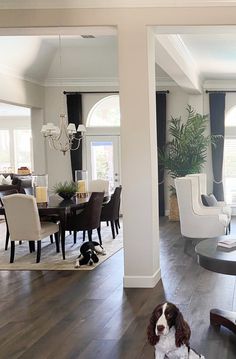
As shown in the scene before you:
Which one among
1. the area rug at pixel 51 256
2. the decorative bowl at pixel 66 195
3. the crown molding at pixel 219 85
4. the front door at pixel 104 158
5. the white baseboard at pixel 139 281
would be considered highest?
the crown molding at pixel 219 85

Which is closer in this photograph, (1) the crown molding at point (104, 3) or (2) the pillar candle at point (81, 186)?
(1) the crown molding at point (104, 3)

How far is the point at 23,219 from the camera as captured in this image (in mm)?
5816

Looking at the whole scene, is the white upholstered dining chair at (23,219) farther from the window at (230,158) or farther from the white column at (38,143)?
the window at (230,158)

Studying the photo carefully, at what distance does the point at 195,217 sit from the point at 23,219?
2471 millimetres

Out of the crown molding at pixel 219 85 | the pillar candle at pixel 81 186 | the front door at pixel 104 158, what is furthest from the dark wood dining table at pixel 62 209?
the crown molding at pixel 219 85

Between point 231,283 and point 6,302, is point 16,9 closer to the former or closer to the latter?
point 6,302

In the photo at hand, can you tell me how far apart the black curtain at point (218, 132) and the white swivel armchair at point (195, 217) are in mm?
3444

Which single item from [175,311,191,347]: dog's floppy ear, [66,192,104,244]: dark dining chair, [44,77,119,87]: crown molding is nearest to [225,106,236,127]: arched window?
[44,77,119,87]: crown molding

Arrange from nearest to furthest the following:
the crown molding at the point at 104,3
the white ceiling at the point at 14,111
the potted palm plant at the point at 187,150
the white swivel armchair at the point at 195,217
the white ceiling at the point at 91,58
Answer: the crown molding at the point at 104,3 < the white swivel armchair at the point at 195,217 < the white ceiling at the point at 91,58 < the potted palm plant at the point at 187,150 < the white ceiling at the point at 14,111

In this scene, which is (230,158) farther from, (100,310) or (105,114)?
(100,310)

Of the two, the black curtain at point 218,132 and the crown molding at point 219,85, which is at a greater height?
the crown molding at point 219,85

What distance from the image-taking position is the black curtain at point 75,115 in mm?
9867

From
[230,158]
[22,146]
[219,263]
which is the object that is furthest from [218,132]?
[22,146]

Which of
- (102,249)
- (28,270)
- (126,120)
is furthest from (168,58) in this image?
(28,270)
